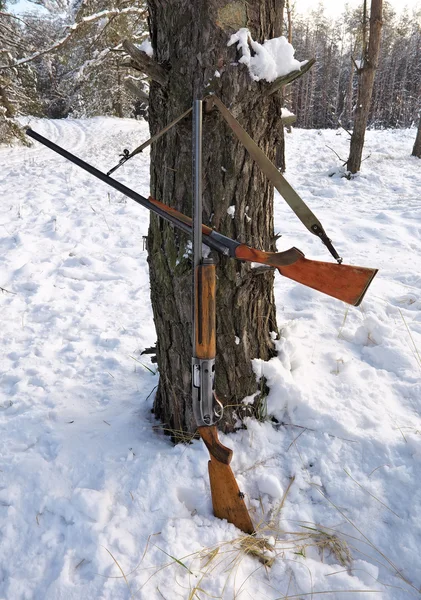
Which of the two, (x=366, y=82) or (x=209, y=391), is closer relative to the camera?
(x=209, y=391)

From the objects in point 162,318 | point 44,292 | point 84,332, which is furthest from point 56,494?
point 44,292

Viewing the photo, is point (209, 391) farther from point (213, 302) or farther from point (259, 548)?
point (259, 548)

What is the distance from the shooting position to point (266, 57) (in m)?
1.46

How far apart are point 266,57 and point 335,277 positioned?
871 mm

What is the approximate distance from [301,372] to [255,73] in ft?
4.62

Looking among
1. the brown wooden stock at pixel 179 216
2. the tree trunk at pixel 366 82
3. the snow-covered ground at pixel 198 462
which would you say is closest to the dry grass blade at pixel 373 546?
the snow-covered ground at pixel 198 462

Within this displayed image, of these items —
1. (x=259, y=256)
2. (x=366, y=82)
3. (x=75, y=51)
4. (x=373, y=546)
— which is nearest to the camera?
(x=373, y=546)

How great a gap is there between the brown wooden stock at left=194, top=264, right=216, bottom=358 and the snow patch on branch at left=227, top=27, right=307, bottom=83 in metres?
0.77

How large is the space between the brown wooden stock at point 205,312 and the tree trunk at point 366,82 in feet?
27.9

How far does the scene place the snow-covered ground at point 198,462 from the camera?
1325 mm

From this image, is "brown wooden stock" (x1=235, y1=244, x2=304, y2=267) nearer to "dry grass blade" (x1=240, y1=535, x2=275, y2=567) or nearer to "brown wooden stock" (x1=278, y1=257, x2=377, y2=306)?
"brown wooden stock" (x1=278, y1=257, x2=377, y2=306)

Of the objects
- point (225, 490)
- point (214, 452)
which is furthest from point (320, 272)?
point (225, 490)

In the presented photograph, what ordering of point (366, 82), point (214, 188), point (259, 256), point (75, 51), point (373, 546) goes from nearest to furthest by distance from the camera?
point (373, 546), point (259, 256), point (214, 188), point (366, 82), point (75, 51)

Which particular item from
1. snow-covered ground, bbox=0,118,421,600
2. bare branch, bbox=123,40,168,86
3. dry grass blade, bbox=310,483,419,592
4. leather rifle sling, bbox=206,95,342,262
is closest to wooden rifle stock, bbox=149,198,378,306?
leather rifle sling, bbox=206,95,342,262
